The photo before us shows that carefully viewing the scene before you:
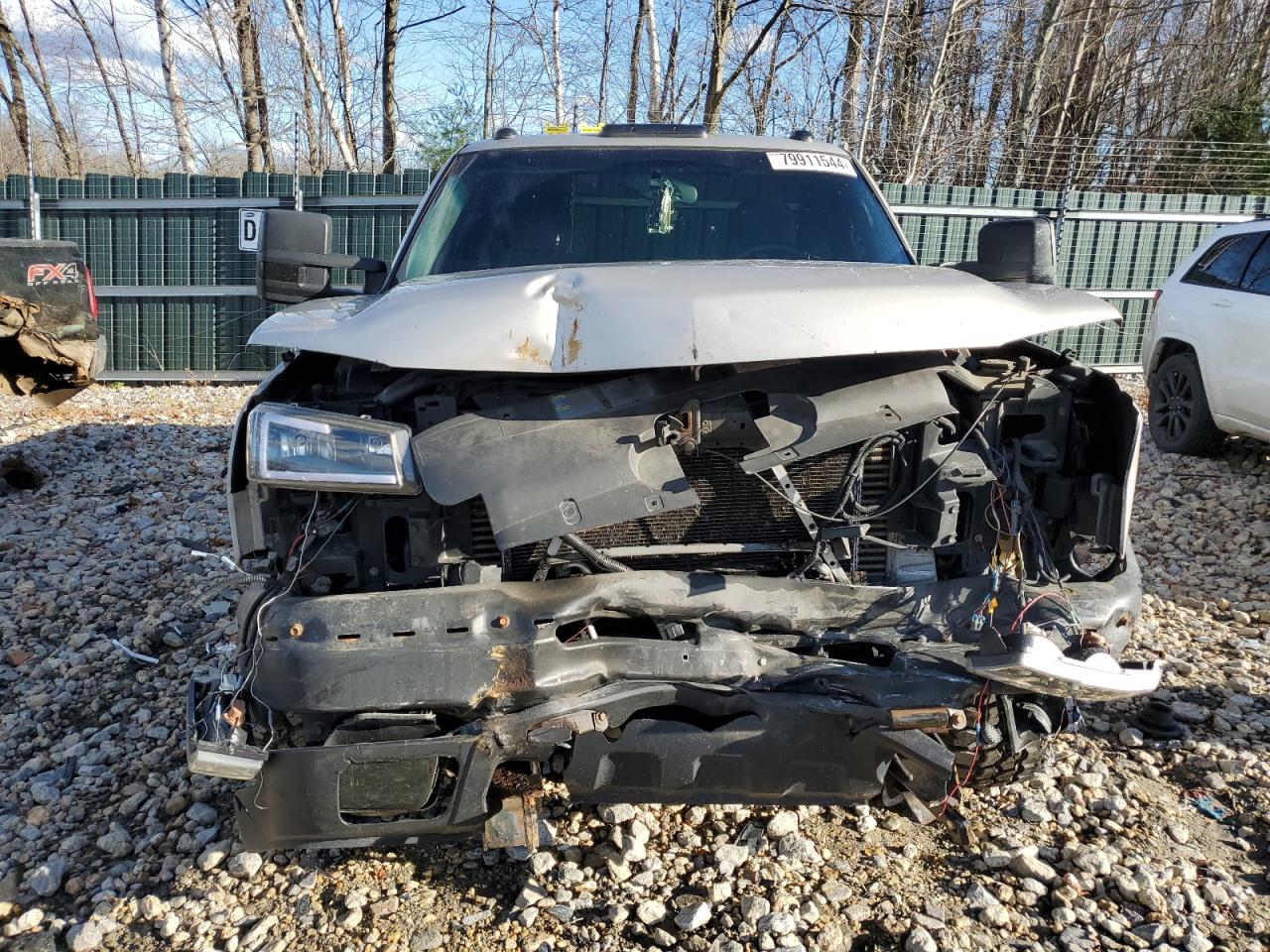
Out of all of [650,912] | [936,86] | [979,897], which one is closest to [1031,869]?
[979,897]

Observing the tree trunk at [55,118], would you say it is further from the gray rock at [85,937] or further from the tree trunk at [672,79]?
the gray rock at [85,937]

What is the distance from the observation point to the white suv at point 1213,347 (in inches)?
247

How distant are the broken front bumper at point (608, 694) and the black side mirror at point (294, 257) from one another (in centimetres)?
154

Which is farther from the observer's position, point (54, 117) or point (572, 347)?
point (54, 117)

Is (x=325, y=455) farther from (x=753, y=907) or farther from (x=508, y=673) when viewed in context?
(x=753, y=907)

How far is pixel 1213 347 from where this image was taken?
6.62 meters

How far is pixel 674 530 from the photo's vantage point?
8.25 feet

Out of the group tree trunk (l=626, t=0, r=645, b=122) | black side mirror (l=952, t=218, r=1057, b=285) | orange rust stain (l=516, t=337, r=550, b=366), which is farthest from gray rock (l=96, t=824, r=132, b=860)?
tree trunk (l=626, t=0, r=645, b=122)

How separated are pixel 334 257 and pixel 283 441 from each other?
4.57 ft

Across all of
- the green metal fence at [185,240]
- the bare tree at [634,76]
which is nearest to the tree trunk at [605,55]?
the bare tree at [634,76]

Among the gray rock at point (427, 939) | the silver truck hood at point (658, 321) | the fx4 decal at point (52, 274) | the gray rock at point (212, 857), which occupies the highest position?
the silver truck hood at point (658, 321)

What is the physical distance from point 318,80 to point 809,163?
550 inches

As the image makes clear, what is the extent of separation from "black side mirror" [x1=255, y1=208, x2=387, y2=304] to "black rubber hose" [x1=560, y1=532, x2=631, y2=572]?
155 cm

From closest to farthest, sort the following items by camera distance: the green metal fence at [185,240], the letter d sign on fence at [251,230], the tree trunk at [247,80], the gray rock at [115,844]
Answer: the gray rock at [115,844] → the letter d sign on fence at [251,230] → the green metal fence at [185,240] → the tree trunk at [247,80]
